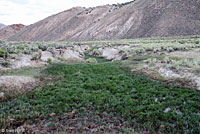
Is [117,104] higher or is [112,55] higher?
[112,55]

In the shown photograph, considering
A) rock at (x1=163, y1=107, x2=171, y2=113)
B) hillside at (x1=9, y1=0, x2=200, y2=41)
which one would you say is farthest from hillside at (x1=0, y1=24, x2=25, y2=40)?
rock at (x1=163, y1=107, x2=171, y2=113)

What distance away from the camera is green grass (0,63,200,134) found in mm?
5668

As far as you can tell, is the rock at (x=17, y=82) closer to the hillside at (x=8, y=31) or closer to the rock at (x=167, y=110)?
the rock at (x=167, y=110)

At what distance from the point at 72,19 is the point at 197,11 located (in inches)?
2058

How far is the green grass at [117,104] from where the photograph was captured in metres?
5.67

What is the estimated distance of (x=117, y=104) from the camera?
7.16m

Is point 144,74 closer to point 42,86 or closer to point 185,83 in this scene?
point 185,83

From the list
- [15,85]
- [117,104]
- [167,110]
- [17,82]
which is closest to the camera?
[167,110]

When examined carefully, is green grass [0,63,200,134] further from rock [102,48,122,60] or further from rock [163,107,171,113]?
rock [102,48,122,60]

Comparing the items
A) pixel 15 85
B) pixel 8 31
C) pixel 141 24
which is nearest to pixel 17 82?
pixel 15 85

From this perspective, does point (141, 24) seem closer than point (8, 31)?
Yes

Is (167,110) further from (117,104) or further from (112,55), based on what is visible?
(112,55)

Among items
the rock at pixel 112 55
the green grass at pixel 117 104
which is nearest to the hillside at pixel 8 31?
the rock at pixel 112 55

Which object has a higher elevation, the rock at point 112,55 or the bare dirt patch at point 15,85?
the rock at point 112,55
